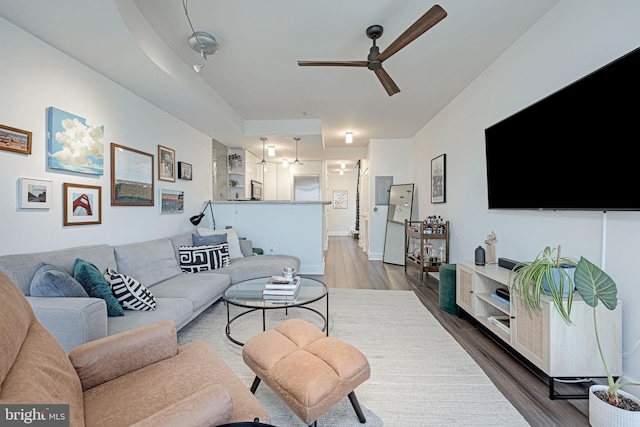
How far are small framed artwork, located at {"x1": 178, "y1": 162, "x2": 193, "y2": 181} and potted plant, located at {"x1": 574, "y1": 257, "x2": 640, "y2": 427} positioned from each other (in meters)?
4.19

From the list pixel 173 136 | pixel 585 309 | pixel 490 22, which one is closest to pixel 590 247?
pixel 585 309

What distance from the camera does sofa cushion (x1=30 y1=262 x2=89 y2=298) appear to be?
1.59 meters

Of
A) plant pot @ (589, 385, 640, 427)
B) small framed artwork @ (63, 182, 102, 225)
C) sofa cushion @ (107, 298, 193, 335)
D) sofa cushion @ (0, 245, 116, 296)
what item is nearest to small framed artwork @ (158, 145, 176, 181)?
small framed artwork @ (63, 182, 102, 225)

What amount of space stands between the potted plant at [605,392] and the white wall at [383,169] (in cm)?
443

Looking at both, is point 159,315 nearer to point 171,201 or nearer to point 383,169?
point 171,201

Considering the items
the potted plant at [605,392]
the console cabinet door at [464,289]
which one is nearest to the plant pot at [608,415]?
the potted plant at [605,392]

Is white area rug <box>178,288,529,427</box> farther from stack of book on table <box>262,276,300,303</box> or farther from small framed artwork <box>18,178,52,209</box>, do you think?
small framed artwork <box>18,178,52,209</box>

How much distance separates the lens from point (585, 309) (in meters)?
1.61

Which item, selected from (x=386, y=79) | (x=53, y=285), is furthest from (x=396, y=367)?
(x=386, y=79)

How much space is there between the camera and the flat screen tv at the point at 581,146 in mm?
1500

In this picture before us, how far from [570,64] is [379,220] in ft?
14.0

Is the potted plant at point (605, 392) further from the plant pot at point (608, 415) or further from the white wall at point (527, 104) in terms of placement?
the white wall at point (527, 104)

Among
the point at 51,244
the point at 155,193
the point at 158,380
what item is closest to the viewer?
the point at 158,380

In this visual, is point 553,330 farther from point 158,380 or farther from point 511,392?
point 158,380
